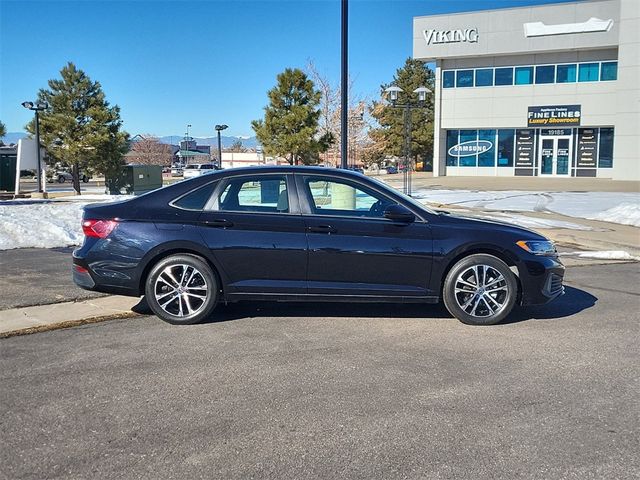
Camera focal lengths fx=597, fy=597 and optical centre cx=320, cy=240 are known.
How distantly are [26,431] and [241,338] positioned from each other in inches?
84.3

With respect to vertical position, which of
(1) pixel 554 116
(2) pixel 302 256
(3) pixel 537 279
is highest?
(1) pixel 554 116

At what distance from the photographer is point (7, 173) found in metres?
30.7

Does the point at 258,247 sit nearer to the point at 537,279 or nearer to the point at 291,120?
the point at 537,279

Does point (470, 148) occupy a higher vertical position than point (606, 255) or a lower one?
higher

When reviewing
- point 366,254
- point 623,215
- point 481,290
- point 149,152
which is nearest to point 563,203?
point 623,215

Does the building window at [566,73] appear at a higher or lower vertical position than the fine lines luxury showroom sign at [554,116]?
higher

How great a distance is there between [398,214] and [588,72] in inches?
1447

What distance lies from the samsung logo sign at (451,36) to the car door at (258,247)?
120ft

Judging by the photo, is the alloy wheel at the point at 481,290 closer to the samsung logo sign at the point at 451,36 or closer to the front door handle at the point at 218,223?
the front door handle at the point at 218,223

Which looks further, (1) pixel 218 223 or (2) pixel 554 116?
(2) pixel 554 116

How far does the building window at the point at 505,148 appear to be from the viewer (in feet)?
131

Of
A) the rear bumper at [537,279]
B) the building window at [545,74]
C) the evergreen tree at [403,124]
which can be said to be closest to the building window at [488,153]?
the building window at [545,74]

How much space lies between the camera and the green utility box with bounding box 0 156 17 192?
30.4 meters

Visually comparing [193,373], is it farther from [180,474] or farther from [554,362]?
[554,362]
